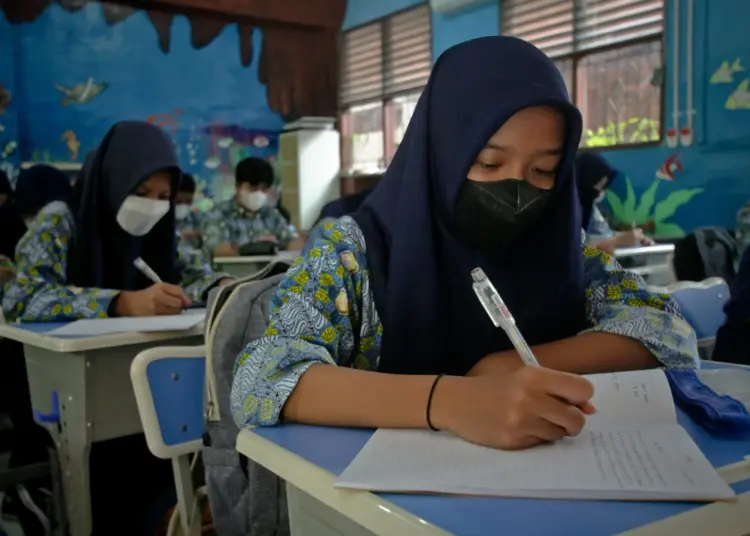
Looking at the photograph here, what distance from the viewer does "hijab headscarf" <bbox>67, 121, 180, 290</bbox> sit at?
2.20m

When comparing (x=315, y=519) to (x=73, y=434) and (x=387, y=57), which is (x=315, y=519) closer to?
(x=73, y=434)

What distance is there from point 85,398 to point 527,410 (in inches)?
53.6

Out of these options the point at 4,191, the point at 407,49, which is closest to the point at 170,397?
the point at 4,191

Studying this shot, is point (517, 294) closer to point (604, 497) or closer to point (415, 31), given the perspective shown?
point (604, 497)

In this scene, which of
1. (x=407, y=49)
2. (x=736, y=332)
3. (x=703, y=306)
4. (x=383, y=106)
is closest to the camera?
(x=736, y=332)

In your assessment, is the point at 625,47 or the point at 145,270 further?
the point at 625,47

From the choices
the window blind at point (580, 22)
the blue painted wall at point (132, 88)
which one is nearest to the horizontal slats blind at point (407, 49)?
the window blind at point (580, 22)

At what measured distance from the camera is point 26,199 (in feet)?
12.9

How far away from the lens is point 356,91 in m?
7.05

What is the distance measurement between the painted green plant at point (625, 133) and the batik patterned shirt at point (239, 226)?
2264 mm

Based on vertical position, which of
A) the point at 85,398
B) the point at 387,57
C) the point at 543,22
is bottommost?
the point at 85,398

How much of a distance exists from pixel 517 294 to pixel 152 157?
1.50m

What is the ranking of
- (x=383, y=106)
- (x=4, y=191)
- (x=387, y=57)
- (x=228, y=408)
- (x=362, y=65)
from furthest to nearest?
(x=362, y=65) < (x=383, y=106) < (x=387, y=57) < (x=4, y=191) < (x=228, y=408)

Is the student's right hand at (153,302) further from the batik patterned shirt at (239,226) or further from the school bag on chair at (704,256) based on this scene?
the batik patterned shirt at (239,226)
